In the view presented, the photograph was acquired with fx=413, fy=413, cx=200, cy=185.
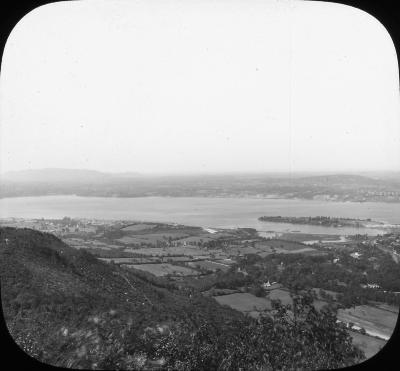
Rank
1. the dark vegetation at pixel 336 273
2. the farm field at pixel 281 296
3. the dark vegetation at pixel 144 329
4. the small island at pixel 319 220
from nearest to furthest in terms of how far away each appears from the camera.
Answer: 1. the dark vegetation at pixel 144 329
2. the farm field at pixel 281 296
3. the dark vegetation at pixel 336 273
4. the small island at pixel 319 220

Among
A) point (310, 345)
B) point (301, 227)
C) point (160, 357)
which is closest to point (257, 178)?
point (301, 227)

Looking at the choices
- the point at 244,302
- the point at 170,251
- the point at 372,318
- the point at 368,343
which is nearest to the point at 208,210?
the point at 170,251

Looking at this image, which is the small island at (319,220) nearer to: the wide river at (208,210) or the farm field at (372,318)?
the wide river at (208,210)

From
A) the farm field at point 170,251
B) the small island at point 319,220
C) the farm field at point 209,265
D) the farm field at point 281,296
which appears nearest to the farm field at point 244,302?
the farm field at point 281,296

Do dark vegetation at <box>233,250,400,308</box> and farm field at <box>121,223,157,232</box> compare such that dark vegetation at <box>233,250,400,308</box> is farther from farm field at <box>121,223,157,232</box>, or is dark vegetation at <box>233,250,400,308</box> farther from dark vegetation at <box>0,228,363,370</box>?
Answer: farm field at <box>121,223,157,232</box>

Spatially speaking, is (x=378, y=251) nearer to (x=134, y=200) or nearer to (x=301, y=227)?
(x=301, y=227)
